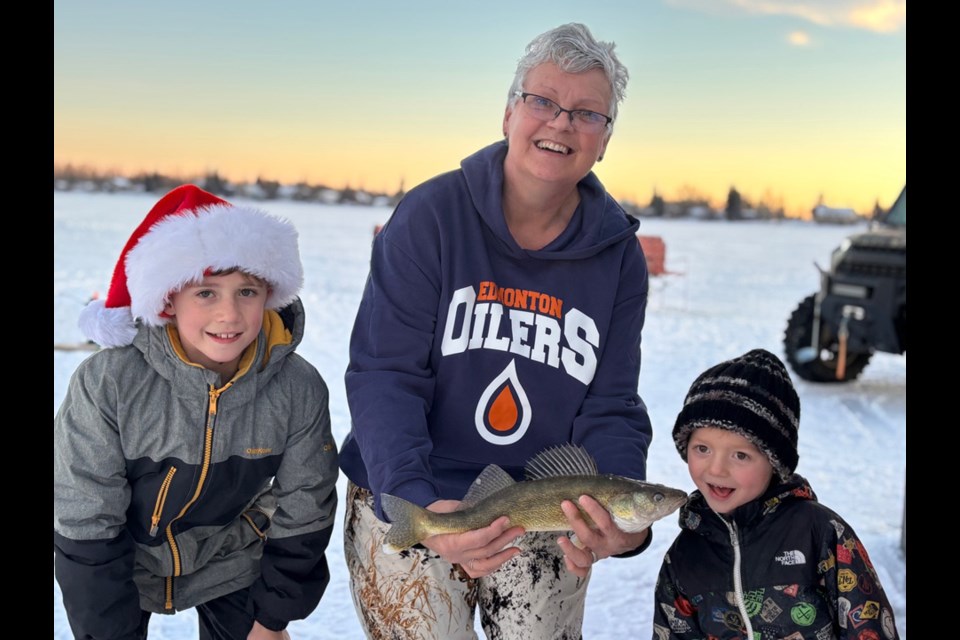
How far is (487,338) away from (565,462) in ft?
1.13

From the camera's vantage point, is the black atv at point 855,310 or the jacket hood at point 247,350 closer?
the jacket hood at point 247,350

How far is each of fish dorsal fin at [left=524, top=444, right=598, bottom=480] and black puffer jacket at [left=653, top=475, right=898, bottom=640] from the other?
383 millimetres

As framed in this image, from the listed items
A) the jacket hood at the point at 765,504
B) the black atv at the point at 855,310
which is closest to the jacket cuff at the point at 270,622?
the jacket hood at the point at 765,504

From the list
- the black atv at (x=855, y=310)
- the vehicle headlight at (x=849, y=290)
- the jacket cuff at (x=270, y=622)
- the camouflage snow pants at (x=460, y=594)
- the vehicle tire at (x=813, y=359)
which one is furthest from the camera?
the vehicle tire at (x=813, y=359)

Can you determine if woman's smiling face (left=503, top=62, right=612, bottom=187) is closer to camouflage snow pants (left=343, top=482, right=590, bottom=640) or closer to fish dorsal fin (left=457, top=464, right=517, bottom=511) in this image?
fish dorsal fin (left=457, top=464, right=517, bottom=511)

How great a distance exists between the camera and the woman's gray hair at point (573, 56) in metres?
1.95

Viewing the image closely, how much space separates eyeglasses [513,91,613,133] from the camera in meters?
1.95

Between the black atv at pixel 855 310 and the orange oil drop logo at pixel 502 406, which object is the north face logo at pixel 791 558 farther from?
the black atv at pixel 855 310

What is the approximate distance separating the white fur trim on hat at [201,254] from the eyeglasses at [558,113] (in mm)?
625

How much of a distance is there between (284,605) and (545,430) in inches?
27.9

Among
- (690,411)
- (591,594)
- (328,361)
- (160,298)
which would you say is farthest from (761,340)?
(160,298)

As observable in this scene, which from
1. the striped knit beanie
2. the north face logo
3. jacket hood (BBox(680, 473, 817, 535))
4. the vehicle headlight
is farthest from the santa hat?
the vehicle headlight
